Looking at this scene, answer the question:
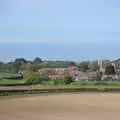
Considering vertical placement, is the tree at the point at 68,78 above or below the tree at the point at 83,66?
below

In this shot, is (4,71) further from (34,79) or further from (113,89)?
(113,89)

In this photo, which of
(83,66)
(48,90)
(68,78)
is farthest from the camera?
(83,66)

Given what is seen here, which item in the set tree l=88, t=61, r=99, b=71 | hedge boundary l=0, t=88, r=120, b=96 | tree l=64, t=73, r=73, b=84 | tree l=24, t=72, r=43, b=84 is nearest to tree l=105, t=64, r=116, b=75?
tree l=88, t=61, r=99, b=71

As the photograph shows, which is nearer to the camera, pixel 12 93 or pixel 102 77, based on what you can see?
pixel 12 93

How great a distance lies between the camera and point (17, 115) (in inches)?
668

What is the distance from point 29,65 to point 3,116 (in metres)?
18.6

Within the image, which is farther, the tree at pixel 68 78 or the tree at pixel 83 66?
the tree at pixel 83 66

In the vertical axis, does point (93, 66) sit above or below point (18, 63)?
below

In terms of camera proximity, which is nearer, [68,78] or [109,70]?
[68,78]

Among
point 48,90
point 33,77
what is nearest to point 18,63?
point 33,77

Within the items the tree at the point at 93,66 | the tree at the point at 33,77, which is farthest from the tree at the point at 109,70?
the tree at the point at 33,77

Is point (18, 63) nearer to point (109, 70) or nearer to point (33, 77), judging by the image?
point (33, 77)

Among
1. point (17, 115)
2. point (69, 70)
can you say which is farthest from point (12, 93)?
point (17, 115)

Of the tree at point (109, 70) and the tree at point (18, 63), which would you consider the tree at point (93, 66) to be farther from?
the tree at point (18, 63)
